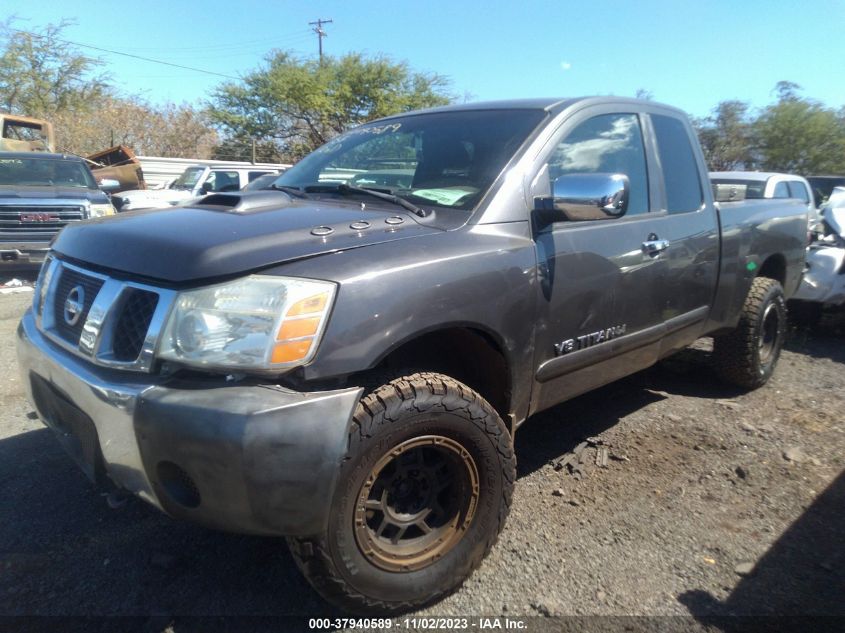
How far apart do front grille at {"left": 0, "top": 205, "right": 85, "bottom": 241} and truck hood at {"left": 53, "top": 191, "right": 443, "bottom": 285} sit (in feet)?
23.7

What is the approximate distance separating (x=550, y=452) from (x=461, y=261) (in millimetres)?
1692

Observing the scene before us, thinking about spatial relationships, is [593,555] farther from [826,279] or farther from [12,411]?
[826,279]

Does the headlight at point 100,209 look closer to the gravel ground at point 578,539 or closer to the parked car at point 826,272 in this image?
the gravel ground at point 578,539

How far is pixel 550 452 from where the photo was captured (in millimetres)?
3438

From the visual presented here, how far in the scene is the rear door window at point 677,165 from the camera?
3.44 meters

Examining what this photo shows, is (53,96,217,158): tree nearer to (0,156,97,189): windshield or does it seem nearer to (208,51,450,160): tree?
(208,51,450,160): tree

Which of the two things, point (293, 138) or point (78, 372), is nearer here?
point (78, 372)

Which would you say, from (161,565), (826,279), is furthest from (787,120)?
(161,565)

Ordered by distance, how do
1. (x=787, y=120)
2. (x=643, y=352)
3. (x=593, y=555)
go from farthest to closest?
(x=787, y=120)
(x=643, y=352)
(x=593, y=555)

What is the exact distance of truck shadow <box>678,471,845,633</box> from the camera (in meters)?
2.15

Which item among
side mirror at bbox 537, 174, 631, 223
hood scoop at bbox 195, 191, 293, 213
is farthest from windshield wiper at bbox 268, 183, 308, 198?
side mirror at bbox 537, 174, 631, 223

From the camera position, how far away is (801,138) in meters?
27.0

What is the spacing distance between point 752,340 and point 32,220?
353 inches

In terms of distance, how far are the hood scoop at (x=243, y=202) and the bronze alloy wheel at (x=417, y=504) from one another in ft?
3.67
